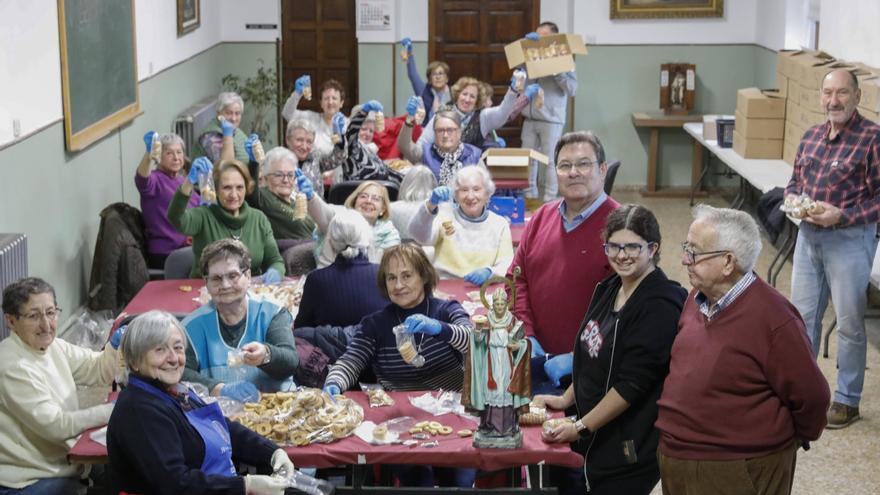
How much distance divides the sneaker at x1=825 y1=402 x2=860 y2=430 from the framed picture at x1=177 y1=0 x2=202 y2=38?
673cm

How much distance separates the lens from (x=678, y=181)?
41.1 ft

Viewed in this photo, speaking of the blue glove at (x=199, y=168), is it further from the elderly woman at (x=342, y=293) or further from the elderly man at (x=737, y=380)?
the elderly man at (x=737, y=380)

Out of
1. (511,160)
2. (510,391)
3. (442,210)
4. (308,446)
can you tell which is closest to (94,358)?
(308,446)

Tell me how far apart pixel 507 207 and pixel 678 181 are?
551cm

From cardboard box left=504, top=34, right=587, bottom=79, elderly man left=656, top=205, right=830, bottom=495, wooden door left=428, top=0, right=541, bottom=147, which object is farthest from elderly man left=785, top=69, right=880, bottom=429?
wooden door left=428, top=0, right=541, bottom=147

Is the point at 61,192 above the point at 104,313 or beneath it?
above

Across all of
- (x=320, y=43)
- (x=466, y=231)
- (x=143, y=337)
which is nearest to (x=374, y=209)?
(x=466, y=231)

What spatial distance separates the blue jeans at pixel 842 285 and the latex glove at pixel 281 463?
115 inches

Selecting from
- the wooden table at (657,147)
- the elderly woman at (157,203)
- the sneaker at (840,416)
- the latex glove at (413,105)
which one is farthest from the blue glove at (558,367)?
the wooden table at (657,147)

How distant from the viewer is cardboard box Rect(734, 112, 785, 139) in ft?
31.2

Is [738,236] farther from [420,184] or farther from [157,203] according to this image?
[157,203]

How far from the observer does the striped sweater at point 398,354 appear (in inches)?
182

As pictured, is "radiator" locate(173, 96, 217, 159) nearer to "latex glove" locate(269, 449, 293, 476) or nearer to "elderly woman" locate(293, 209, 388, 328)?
"elderly woman" locate(293, 209, 388, 328)

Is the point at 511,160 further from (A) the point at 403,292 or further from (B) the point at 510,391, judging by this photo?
(B) the point at 510,391
